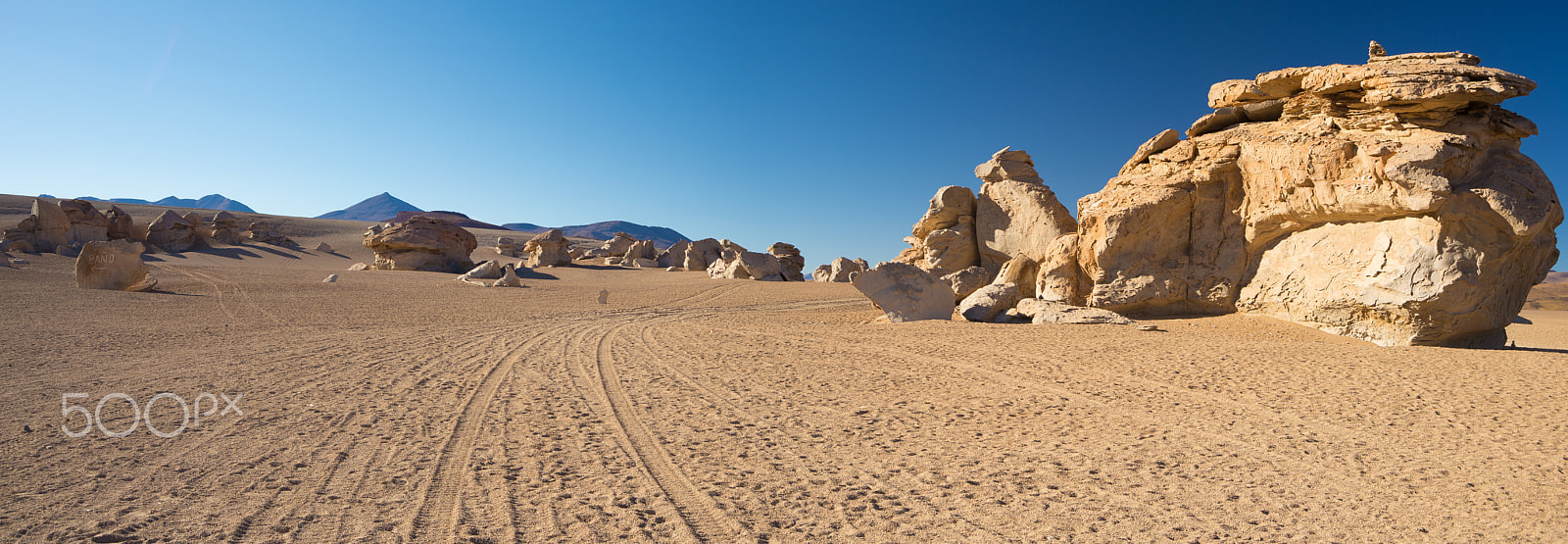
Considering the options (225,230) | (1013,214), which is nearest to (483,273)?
(1013,214)

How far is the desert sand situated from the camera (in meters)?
3.27

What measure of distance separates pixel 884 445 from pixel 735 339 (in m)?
5.76

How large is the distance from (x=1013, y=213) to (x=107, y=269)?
22.8 m

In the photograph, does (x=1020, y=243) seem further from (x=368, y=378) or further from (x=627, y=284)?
(x=368, y=378)

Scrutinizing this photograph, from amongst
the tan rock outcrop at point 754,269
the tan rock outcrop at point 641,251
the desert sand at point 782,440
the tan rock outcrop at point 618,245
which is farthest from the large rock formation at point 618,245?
the desert sand at point 782,440

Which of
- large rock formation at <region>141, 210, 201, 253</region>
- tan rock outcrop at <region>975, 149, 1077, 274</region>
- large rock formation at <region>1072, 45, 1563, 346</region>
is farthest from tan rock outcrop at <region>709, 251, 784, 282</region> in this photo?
large rock formation at <region>141, 210, 201, 253</region>

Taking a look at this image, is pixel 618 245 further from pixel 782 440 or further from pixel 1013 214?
pixel 782 440

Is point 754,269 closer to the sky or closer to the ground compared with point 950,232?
closer to the ground

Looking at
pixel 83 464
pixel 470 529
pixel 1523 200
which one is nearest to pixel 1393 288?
pixel 1523 200

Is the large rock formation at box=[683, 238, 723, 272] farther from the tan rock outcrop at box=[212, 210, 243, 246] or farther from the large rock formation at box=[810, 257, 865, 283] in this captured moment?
the tan rock outcrop at box=[212, 210, 243, 246]

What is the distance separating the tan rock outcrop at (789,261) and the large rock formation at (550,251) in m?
12.0

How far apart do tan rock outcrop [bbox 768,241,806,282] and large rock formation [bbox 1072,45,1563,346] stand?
18.2 m

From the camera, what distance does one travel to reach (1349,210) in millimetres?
9586

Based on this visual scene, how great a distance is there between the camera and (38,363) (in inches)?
266
